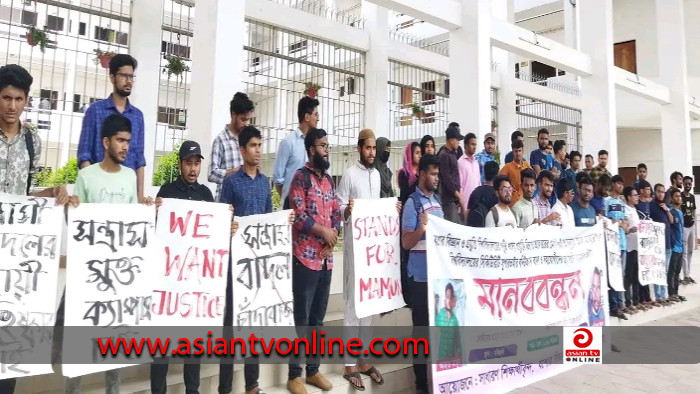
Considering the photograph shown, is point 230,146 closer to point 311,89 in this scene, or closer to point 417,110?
point 311,89

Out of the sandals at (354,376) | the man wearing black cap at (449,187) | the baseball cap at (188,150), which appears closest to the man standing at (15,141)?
the baseball cap at (188,150)

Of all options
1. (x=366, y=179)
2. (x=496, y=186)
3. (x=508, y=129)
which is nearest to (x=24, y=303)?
(x=366, y=179)

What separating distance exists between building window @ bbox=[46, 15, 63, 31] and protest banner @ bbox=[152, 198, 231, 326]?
4557mm

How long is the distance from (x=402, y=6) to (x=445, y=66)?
365cm

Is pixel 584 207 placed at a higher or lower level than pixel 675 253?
higher

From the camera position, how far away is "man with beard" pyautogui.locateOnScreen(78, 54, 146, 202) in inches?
105

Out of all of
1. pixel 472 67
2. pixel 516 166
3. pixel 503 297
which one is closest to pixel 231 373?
pixel 503 297

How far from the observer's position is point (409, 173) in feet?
13.8

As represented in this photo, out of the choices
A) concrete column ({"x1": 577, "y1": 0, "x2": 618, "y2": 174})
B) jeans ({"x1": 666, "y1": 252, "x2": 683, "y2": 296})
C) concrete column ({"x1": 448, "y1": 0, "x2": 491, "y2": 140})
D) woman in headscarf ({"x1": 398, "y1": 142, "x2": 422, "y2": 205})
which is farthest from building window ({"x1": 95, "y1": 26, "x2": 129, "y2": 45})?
concrete column ({"x1": 577, "y1": 0, "x2": 618, "y2": 174})

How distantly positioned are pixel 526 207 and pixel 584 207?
1.21 m

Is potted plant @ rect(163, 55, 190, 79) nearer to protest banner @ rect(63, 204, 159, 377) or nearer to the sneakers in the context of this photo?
protest banner @ rect(63, 204, 159, 377)

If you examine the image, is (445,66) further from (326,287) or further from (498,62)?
(326,287)

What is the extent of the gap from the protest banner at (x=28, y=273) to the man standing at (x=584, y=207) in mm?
4544

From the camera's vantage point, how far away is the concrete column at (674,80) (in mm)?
12359
